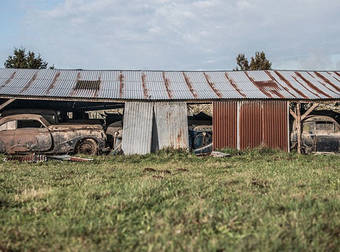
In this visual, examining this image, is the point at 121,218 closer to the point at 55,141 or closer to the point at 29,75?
the point at 55,141

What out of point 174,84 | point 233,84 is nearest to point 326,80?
point 233,84

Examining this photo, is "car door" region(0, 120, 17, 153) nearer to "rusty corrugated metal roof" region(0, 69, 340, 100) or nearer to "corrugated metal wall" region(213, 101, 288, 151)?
"rusty corrugated metal roof" region(0, 69, 340, 100)

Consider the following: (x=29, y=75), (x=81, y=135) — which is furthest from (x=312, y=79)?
(x=29, y=75)

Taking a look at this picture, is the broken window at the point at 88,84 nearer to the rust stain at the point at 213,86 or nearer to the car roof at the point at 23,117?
the car roof at the point at 23,117

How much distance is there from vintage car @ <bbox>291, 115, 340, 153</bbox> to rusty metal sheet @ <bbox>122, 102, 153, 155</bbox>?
251 inches

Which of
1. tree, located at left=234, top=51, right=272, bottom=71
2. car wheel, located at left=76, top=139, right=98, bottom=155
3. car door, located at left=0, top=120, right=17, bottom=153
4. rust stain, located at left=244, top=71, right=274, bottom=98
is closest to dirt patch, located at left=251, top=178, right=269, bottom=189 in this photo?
car wheel, located at left=76, top=139, right=98, bottom=155

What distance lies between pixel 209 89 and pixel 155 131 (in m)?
3.24

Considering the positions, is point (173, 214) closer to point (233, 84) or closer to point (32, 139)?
point (32, 139)

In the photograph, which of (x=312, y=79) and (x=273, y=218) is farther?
(x=312, y=79)

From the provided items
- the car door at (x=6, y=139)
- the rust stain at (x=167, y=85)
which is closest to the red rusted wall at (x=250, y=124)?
the rust stain at (x=167, y=85)

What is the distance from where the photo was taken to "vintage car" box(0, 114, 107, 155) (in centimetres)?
1451

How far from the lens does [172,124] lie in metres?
15.4

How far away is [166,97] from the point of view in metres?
15.5

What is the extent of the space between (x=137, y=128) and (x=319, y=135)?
776 cm
